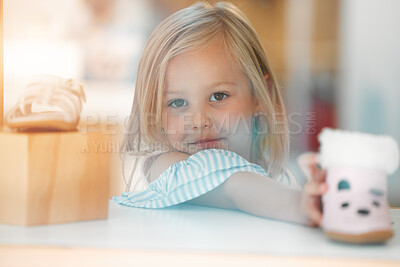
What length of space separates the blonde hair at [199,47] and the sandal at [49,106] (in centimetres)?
17

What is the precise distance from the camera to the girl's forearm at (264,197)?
1.78 ft

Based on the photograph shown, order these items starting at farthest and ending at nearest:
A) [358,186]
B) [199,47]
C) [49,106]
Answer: [199,47] < [49,106] < [358,186]

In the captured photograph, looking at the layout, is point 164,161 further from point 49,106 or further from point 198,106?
point 49,106

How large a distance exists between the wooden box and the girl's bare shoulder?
180 mm

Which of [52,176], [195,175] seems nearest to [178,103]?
[195,175]

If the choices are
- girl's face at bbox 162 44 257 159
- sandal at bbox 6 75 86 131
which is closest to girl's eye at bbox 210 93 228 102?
girl's face at bbox 162 44 257 159

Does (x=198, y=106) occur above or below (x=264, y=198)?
above

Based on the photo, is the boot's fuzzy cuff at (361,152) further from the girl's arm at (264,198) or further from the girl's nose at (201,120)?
the girl's nose at (201,120)

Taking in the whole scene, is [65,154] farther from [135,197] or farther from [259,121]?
[259,121]

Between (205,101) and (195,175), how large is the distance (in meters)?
0.14

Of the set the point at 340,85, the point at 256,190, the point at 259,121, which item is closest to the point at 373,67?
the point at 340,85

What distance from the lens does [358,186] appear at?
448mm

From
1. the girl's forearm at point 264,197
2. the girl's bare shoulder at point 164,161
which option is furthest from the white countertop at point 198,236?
the girl's bare shoulder at point 164,161

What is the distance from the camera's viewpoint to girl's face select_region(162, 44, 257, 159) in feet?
2.35
